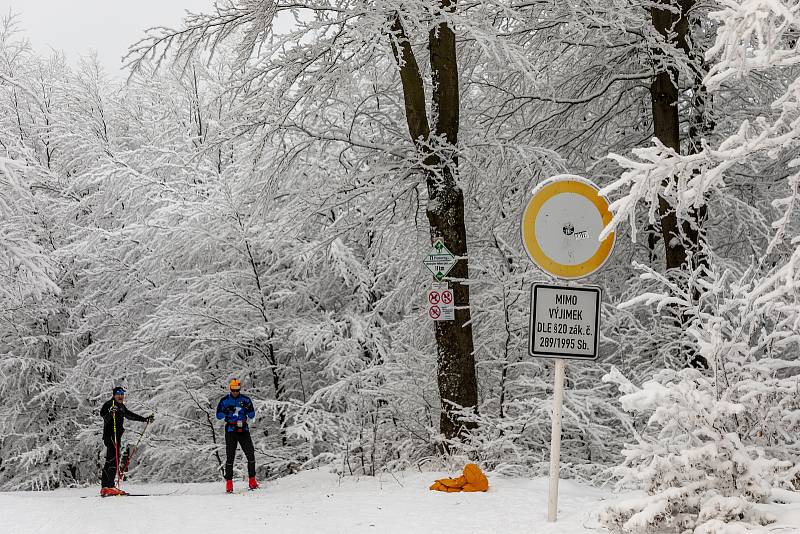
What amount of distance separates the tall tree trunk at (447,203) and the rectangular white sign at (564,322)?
392cm

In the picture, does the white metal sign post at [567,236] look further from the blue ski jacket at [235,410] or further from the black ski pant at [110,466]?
the black ski pant at [110,466]

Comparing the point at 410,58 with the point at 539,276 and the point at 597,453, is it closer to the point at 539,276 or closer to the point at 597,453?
the point at 539,276

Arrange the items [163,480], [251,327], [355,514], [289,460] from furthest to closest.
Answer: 1. [163,480]
2. [251,327]
3. [289,460]
4. [355,514]

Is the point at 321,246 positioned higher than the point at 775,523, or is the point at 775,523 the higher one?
the point at 321,246

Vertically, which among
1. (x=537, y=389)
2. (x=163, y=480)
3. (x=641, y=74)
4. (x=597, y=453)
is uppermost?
(x=641, y=74)

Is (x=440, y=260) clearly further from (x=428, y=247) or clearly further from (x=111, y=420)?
(x=111, y=420)

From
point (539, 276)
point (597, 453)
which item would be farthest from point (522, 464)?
point (539, 276)

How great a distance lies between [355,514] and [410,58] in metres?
5.38

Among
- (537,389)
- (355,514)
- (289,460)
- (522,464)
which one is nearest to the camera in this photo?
(355,514)

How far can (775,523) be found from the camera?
3996 mm

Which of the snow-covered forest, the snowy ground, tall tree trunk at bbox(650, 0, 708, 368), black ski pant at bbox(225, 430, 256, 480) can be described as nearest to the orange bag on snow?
the snowy ground

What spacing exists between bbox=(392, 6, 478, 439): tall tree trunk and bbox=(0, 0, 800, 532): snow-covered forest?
0.04m

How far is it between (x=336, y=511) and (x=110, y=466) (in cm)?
480

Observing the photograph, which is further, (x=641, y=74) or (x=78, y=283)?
(x=78, y=283)
